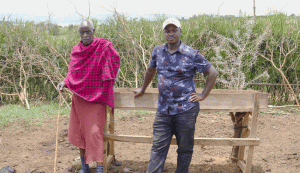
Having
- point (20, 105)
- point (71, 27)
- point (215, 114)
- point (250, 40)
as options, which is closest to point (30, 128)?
point (20, 105)

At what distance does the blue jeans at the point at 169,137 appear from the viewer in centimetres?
290

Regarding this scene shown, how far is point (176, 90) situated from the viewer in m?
2.83

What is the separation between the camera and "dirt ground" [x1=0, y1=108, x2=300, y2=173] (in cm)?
401

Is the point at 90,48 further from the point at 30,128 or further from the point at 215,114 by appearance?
the point at 215,114

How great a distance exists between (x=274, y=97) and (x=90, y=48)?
5342mm

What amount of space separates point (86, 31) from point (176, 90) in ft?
Answer: 3.89

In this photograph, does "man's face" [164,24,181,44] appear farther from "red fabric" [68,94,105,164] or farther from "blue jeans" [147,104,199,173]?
"red fabric" [68,94,105,164]

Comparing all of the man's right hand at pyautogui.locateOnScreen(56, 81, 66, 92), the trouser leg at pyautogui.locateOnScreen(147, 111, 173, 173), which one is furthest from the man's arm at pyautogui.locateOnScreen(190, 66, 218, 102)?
the man's right hand at pyautogui.locateOnScreen(56, 81, 66, 92)

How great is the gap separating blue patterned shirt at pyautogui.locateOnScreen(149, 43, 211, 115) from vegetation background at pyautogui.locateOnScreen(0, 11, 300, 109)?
3.72m

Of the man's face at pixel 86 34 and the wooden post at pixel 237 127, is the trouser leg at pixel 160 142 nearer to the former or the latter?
the man's face at pixel 86 34

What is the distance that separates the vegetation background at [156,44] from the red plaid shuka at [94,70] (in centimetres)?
324

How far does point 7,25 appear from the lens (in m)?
7.53

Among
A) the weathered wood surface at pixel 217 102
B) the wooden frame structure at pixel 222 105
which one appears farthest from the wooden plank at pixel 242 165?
the weathered wood surface at pixel 217 102

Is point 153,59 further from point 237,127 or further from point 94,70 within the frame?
point 237,127
